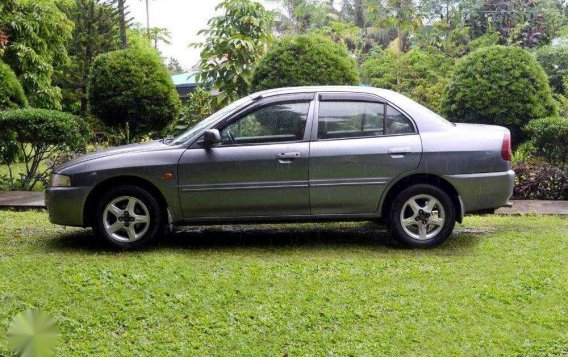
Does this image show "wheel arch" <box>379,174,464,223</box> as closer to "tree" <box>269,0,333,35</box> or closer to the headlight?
the headlight

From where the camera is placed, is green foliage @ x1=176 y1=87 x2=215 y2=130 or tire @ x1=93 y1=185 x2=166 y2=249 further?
green foliage @ x1=176 y1=87 x2=215 y2=130

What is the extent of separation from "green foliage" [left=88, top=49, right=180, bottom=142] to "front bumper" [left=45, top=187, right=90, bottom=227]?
634 centimetres

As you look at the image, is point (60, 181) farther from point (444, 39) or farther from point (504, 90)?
point (444, 39)

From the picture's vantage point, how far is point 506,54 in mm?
10227

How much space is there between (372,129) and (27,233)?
12.8 feet

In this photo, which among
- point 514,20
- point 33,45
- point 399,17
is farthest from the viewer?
point 514,20

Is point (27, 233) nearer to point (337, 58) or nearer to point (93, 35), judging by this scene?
point (337, 58)

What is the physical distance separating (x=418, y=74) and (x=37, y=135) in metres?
10.8

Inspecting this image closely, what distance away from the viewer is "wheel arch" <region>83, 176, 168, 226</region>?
20.2 ft

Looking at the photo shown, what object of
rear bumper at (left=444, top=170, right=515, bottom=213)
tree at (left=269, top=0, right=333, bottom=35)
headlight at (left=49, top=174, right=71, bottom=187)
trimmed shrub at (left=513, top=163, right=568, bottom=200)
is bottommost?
trimmed shrub at (left=513, top=163, right=568, bottom=200)

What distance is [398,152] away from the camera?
6062 mm

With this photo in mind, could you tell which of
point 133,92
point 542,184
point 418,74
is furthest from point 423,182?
point 418,74

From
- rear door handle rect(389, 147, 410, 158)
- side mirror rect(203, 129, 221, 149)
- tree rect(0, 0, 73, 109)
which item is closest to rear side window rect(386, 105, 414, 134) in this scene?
rear door handle rect(389, 147, 410, 158)

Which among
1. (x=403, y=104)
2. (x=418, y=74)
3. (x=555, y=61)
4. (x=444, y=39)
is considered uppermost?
(x=444, y=39)
